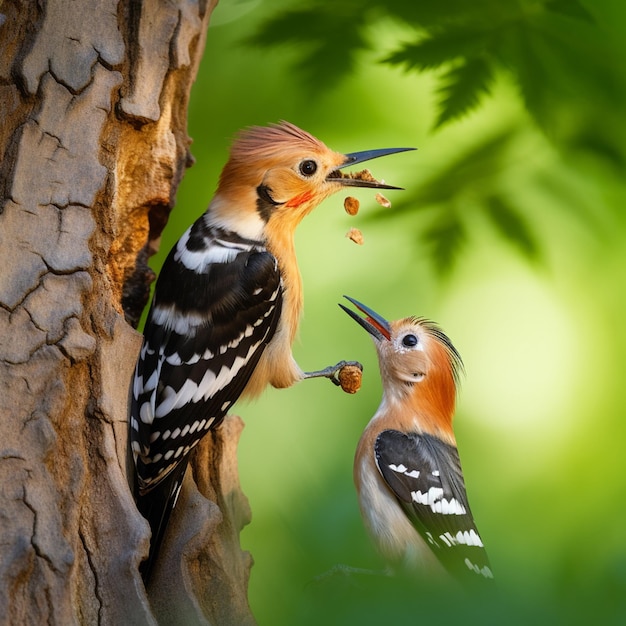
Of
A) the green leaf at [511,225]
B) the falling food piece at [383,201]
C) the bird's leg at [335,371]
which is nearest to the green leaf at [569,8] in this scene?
the green leaf at [511,225]

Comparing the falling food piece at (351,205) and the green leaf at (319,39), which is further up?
the green leaf at (319,39)

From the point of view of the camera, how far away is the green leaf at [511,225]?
1359mm

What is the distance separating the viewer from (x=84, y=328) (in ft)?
3.33

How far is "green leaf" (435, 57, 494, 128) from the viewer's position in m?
1.33

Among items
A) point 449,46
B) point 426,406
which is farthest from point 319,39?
A: point 426,406

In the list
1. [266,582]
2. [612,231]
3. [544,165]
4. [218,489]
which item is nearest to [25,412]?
[218,489]

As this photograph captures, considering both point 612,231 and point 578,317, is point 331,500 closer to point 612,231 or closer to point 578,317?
point 578,317

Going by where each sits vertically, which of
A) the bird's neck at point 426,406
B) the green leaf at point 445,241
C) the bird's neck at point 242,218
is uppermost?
the green leaf at point 445,241

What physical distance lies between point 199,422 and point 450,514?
16.3 inches

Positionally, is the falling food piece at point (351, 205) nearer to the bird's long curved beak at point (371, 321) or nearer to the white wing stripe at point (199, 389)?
the bird's long curved beak at point (371, 321)

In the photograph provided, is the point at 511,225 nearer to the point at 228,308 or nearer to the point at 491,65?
the point at 491,65

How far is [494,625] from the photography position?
1.51 feet

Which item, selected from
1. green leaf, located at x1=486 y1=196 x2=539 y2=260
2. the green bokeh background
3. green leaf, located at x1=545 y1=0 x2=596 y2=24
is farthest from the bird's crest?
green leaf, located at x1=545 y1=0 x2=596 y2=24

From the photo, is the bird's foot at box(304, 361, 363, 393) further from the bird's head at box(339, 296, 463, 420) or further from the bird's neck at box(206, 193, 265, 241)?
the bird's neck at box(206, 193, 265, 241)
